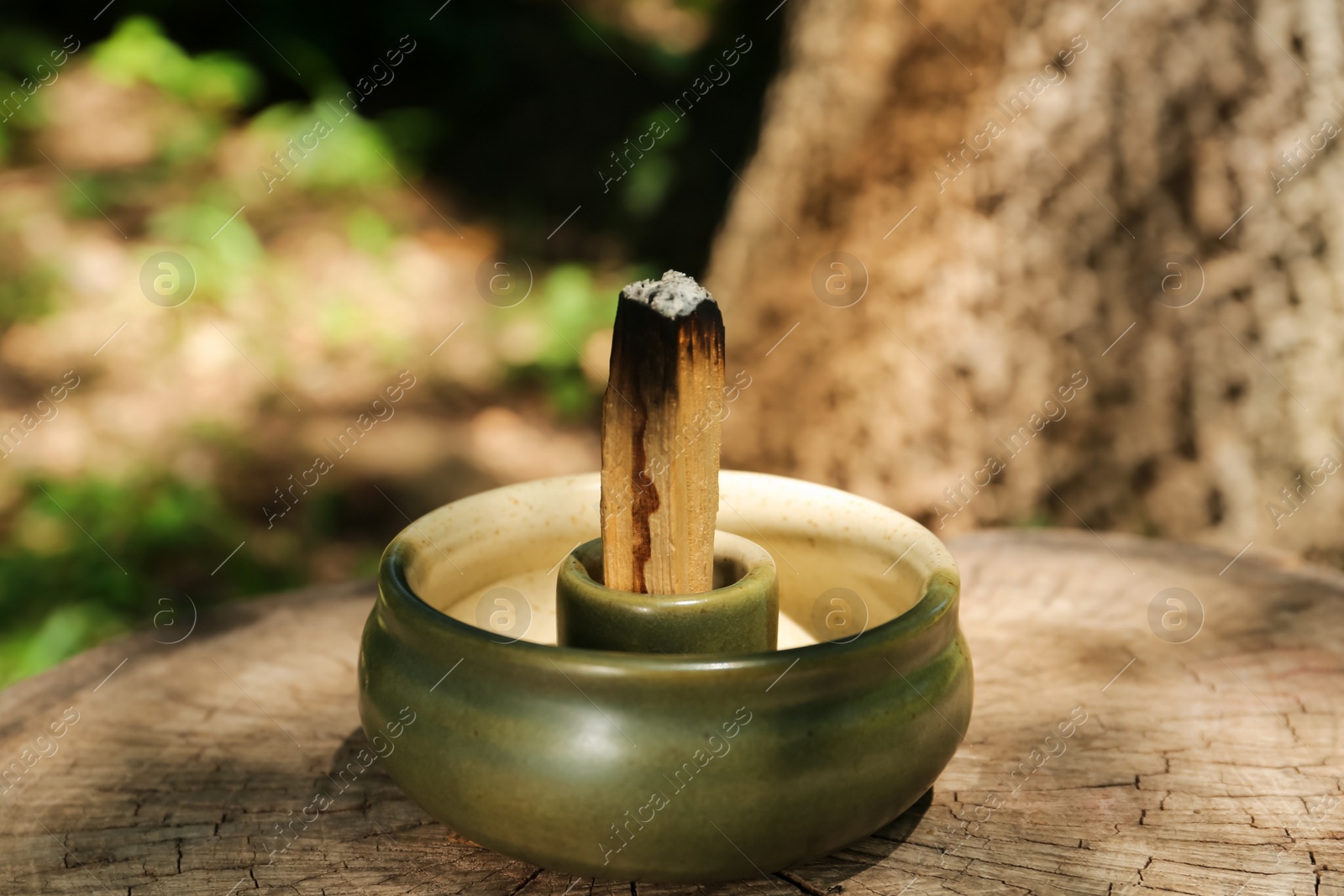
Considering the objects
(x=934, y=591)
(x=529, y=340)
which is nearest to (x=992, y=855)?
(x=934, y=591)

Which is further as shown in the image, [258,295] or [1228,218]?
[258,295]

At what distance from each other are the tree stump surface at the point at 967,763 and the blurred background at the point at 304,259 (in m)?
1.71

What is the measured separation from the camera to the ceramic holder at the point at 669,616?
141 cm

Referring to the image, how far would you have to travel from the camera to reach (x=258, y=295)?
501 centimetres

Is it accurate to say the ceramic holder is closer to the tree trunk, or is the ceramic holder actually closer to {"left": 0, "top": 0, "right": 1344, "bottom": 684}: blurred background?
{"left": 0, "top": 0, "right": 1344, "bottom": 684}: blurred background

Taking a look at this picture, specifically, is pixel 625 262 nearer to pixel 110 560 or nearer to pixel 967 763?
pixel 110 560

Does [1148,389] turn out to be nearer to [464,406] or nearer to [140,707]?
[140,707]

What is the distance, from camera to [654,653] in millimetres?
1318

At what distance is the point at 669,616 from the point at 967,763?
53 cm

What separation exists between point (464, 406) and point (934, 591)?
12.6 ft

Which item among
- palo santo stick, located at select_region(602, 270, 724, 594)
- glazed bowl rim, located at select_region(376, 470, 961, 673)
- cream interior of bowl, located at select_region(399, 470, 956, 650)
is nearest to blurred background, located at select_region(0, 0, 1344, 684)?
cream interior of bowl, located at select_region(399, 470, 956, 650)

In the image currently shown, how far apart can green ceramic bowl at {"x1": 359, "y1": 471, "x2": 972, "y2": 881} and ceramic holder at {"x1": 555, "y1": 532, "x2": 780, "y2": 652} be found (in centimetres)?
15

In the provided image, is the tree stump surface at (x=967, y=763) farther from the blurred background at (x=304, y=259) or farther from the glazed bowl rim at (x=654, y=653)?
the blurred background at (x=304, y=259)

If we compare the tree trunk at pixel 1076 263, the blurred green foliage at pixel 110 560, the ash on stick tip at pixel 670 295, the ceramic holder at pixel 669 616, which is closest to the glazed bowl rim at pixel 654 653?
the ceramic holder at pixel 669 616
